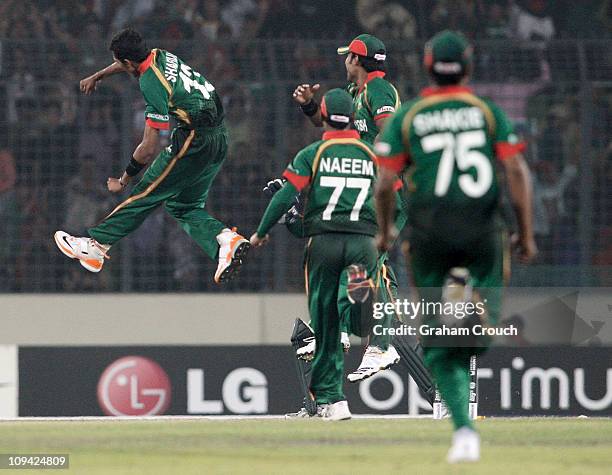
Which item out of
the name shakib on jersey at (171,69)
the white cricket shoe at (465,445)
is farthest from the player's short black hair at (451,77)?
the name shakib on jersey at (171,69)

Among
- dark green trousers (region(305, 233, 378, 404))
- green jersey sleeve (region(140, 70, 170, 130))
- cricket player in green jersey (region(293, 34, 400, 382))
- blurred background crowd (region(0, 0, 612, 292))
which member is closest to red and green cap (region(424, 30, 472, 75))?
dark green trousers (region(305, 233, 378, 404))

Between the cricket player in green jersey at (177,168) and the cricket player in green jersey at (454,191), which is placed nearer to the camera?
the cricket player in green jersey at (454,191)

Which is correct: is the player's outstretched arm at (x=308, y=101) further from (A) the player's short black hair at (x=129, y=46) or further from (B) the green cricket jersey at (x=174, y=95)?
(A) the player's short black hair at (x=129, y=46)

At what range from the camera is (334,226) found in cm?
971

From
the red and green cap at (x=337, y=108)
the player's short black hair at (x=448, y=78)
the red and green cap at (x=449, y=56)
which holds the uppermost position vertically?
the red and green cap at (x=337, y=108)

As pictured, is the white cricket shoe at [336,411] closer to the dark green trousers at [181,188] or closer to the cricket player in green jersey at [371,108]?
the cricket player in green jersey at [371,108]

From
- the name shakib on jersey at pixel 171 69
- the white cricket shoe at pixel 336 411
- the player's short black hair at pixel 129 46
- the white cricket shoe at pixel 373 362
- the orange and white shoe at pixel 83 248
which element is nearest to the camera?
the white cricket shoe at pixel 336 411

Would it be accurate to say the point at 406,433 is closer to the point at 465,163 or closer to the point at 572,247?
the point at 465,163

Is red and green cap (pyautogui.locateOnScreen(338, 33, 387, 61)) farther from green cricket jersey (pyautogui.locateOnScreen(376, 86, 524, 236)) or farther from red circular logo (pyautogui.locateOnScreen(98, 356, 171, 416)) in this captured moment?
green cricket jersey (pyautogui.locateOnScreen(376, 86, 524, 236))

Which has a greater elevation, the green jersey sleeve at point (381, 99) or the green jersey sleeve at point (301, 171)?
the green jersey sleeve at point (381, 99)

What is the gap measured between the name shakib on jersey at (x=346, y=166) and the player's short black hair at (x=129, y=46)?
5.63ft

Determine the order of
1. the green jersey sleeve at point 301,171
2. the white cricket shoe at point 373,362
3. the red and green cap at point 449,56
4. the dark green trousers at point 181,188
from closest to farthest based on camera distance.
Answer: the red and green cap at point 449,56, the green jersey sleeve at point 301,171, the white cricket shoe at point 373,362, the dark green trousers at point 181,188

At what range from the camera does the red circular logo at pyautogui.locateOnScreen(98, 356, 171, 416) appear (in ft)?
40.5

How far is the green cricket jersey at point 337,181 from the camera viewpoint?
9586 millimetres
